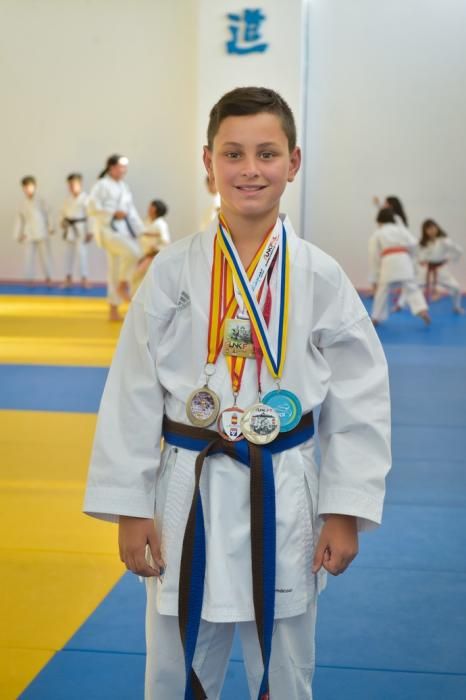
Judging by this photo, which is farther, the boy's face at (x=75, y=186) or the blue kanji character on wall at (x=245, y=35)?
the boy's face at (x=75, y=186)

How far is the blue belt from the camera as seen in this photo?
2088mm

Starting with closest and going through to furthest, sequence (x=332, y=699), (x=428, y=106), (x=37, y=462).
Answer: (x=332, y=699) < (x=37, y=462) < (x=428, y=106)

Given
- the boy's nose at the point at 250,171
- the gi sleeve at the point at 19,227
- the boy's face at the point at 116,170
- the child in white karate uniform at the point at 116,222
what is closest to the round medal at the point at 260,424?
the boy's nose at the point at 250,171

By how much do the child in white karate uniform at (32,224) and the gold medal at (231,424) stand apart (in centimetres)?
1481

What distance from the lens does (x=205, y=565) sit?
2117mm

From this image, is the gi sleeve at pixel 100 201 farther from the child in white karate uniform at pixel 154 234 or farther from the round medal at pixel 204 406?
the round medal at pixel 204 406

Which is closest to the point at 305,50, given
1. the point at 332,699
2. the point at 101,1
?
the point at 101,1

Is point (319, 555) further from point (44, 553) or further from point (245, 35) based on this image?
point (245, 35)

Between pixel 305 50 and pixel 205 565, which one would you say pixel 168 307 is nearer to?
pixel 205 565

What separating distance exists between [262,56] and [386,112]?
2320mm

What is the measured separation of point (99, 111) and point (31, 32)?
184 centimetres

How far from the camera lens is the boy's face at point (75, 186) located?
15.9 m

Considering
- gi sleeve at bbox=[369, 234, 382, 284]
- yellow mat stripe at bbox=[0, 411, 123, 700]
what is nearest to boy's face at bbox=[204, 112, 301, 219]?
yellow mat stripe at bbox=[0, 411, 123, 700]

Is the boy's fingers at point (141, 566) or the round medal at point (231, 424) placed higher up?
the round medal at point (231, 424)
